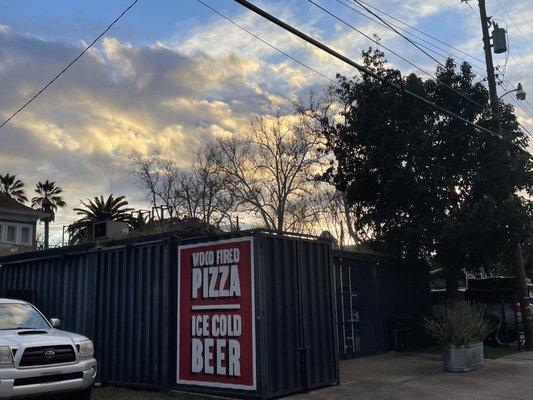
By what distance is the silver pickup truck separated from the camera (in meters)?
7.82

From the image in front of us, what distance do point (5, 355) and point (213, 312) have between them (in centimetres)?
342

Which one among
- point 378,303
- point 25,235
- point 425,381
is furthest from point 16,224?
point 425,381

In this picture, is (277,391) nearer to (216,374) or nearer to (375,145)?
(216,374)

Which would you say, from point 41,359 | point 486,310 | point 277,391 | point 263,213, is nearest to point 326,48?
→ point 277,391

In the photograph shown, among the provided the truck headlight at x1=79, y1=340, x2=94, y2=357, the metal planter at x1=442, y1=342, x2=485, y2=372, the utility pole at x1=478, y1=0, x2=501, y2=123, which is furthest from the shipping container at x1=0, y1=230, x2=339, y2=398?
the utility pole at x1=478, y1=0, x2=501, y2=123

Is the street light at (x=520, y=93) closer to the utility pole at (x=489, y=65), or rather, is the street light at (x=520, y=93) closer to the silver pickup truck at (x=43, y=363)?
the utility pole at (x=489, y=65)

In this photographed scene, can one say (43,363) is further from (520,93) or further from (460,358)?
(520,93)

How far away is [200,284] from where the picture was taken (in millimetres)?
10008

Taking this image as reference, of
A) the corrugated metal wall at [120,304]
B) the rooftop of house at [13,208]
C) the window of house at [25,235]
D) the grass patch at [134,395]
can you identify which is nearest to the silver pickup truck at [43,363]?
the grass patch at [134,395]

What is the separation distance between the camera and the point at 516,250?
54.9ft

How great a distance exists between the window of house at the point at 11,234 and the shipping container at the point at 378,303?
105 feet

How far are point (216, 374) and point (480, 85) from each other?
1423 cm

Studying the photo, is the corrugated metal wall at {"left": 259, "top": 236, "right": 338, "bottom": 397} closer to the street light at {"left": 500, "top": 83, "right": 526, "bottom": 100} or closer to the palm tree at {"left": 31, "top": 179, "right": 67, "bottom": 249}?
the street light at {"left": 500, "top": 83, "right": 526, "bottom": 100}

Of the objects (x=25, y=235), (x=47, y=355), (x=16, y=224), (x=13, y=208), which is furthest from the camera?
(x=25, y=235)
